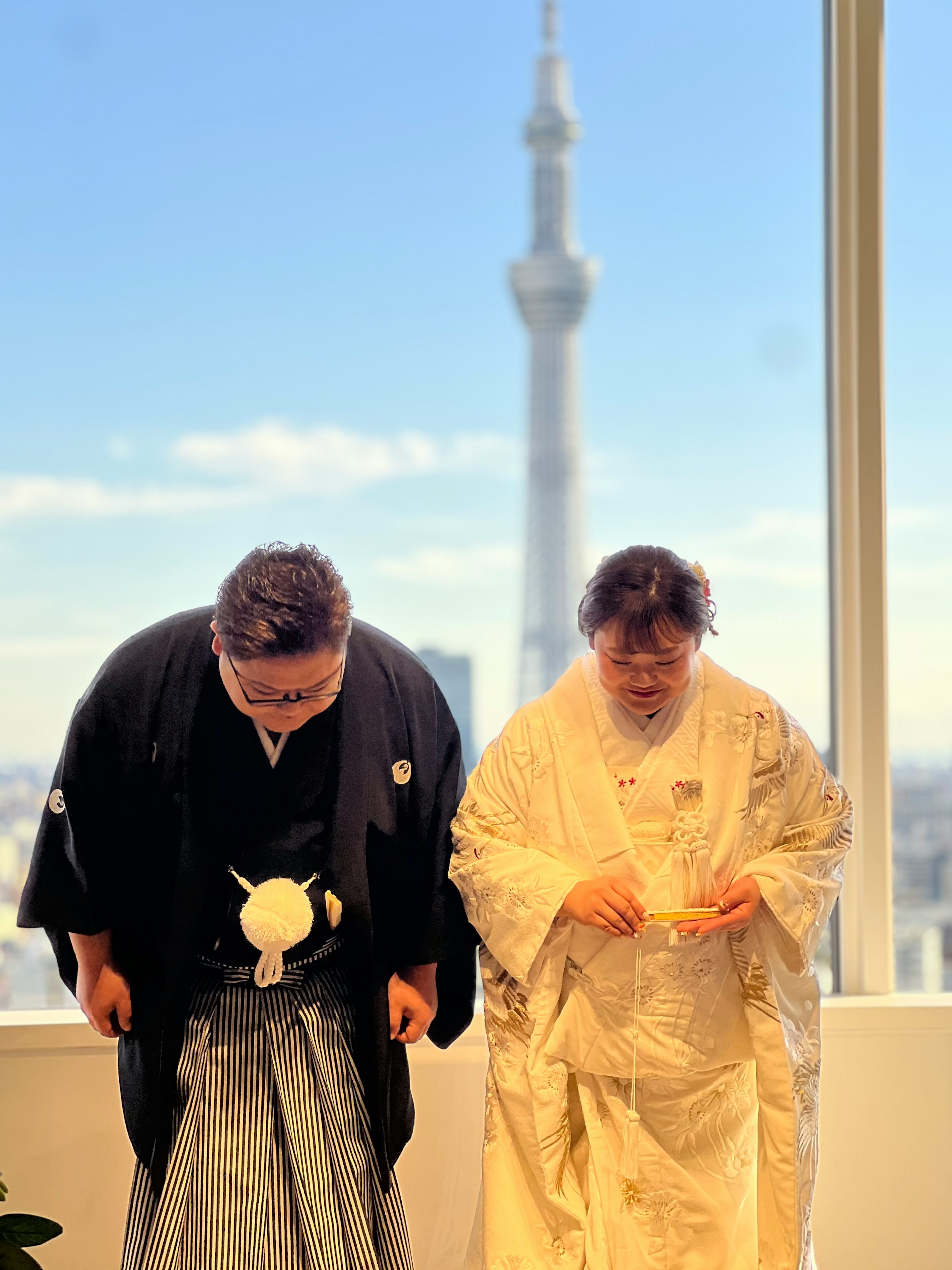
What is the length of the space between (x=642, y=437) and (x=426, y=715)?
3.40ft

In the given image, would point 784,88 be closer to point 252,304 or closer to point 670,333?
point 670,333

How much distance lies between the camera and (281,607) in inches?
56.4

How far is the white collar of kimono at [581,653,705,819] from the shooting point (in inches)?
65.3

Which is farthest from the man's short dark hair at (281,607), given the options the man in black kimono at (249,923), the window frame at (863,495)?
the window frame at (863,495)

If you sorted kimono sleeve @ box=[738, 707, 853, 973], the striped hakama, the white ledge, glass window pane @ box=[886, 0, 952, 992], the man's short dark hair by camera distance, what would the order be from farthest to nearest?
glass window pane @ box=[886, 0, 952, 992] → the white ledge → kimono sleeve @ box=[738, 707, 853, 973] → the striped hakama → the man's short dark hair

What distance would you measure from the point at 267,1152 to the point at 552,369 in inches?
65.9

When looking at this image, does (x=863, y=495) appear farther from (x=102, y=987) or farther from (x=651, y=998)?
(x=102, y=987)

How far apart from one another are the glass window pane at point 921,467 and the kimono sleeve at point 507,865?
1118 mm

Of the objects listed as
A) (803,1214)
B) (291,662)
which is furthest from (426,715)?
(803,1214)

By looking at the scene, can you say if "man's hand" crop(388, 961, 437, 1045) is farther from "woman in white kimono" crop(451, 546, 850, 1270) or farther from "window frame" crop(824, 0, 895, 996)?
"window frame" crop(824, 0, 895, 996)

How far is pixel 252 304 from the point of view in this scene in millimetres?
2422

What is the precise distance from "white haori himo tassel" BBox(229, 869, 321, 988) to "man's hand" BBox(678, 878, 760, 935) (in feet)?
1.76

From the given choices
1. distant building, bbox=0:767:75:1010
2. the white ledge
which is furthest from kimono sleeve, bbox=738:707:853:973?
distant building, bbox=0:767:75:1010

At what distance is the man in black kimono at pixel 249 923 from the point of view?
1543 mm
